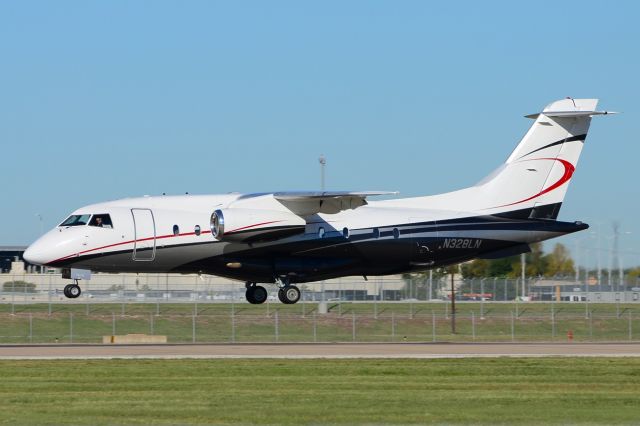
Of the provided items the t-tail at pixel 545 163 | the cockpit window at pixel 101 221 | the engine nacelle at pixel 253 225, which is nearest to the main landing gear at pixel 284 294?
the engine nacelle at pixel 253 225

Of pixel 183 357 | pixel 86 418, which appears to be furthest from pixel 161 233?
pixel 86 418

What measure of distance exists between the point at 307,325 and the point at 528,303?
2157 cm

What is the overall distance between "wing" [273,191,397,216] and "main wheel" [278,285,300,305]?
10.0 feet

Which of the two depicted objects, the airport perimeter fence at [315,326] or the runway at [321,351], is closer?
the runway at [321,351]

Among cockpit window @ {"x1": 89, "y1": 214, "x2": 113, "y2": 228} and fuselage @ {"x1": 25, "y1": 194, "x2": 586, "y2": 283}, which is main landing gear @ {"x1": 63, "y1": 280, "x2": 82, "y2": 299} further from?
cockpit window @ {"x1": 89, "y1": 214, "x2": 113, "y2": 228}

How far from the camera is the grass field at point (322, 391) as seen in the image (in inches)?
930

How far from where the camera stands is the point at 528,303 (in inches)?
3039

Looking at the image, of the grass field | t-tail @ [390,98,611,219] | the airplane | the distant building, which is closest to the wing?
the airplane

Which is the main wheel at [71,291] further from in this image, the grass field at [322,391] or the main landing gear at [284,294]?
the grass field at [322,391]

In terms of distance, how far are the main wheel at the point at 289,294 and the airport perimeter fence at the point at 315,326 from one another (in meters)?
4.24

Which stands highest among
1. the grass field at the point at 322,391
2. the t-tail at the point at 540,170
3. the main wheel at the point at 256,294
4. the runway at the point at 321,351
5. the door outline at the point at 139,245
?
the t-tail at the point at 540,170

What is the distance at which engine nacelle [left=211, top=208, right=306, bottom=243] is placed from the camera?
45.8 metres

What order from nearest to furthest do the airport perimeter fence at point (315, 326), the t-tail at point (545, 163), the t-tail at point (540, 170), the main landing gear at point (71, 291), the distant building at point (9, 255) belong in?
the main landing gear at point (71, 291)
the t-tail at point (540, 170)
the t-tail at point (545, 163)
the airport perimeter fence at point (315, 326)
the distant building at point (9, 255)

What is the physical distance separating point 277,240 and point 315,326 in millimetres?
9201
